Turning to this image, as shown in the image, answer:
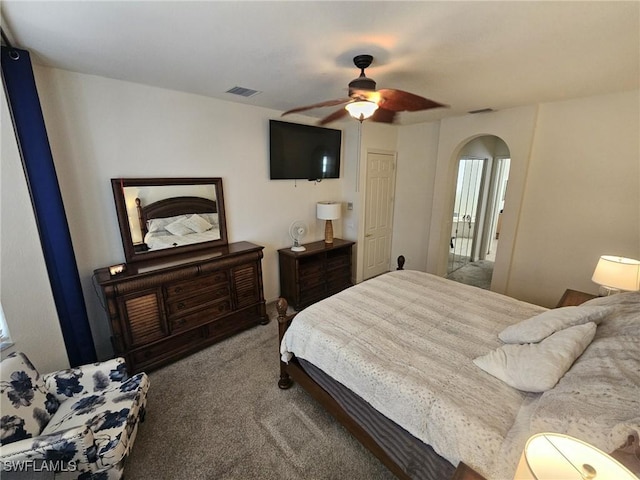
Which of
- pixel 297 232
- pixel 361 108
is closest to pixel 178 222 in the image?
pixel 297 232

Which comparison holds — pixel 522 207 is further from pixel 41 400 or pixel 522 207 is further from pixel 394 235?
pixel 41 400

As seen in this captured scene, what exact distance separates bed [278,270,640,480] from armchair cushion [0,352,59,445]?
146cm

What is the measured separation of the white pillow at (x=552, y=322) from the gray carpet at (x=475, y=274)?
299 centimetres

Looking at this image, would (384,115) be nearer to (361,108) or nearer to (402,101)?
(402,101)

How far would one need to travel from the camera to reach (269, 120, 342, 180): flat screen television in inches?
132

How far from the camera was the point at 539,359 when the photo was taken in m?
1.33

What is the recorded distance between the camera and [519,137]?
3150mm

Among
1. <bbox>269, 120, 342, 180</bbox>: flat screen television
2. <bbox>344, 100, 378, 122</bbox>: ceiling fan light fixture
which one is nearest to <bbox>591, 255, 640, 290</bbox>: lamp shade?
<bbox>344, 100, 378, 122</bbox>: ceiling fan light fixture

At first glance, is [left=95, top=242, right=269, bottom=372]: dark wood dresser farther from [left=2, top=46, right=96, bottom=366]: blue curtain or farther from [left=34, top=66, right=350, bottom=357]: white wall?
[left=34, top=66, right=350, bottom=357]: white wall

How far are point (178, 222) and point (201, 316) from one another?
100cm

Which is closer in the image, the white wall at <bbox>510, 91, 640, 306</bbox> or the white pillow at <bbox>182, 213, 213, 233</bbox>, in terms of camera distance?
the white wall at <bbox>510, 91, 640, 306</bbox>

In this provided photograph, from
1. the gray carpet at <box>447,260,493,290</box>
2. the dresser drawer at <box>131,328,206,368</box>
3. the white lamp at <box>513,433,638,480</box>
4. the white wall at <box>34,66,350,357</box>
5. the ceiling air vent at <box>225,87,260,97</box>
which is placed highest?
the ceiling air vent at <box>225,87,260,97</box>

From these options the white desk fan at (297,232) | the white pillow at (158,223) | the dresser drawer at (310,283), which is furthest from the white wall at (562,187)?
the white pillow at (158,223)

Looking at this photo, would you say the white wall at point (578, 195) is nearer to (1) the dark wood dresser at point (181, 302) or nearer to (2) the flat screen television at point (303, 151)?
(2) the flat screen television at point (303, 151)
